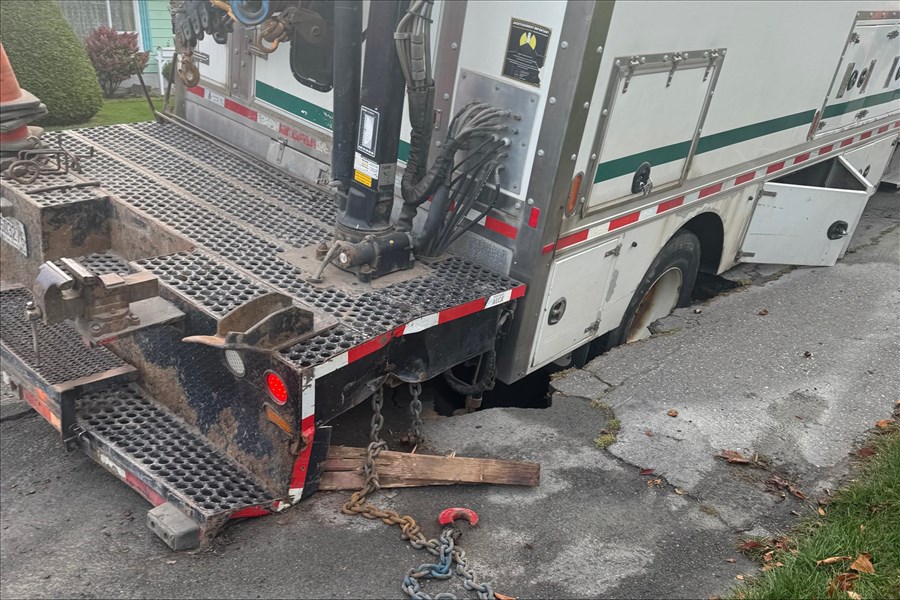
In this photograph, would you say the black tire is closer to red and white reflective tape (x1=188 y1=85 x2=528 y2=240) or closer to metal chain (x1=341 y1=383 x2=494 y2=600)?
red and white reflective tape (x1=188 y1=85 x2=528 y2=240)

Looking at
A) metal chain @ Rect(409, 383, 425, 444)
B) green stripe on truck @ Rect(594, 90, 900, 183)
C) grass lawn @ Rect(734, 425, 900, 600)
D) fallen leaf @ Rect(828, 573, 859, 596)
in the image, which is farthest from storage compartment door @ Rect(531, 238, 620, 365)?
fallen leaf @ Rect(828, 573, 859, 596)

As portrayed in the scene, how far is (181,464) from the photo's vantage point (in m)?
3.34

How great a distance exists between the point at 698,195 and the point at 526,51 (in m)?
1.90

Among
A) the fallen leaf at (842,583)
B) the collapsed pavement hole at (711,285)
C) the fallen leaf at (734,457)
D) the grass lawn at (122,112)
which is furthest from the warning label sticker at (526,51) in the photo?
the grass lawn at (122,112)

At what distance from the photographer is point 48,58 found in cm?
972

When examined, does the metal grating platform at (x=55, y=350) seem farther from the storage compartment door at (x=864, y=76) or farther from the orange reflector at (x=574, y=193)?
the storage compartment door at (x=864, y=76)

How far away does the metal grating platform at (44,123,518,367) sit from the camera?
3480 millimetres

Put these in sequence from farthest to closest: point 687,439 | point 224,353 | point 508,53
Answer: point 687,439 → point 508,53 → point 224,353

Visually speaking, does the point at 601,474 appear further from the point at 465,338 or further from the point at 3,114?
the point at 3,114

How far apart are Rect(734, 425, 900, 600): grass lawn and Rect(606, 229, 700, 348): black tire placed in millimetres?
1656

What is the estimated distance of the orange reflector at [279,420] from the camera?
10.1 feet

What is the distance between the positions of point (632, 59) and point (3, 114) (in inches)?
131

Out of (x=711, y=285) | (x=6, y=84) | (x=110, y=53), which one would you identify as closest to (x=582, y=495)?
(x=711, y=285)

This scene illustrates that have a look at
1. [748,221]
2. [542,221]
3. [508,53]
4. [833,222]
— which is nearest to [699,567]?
[542,221]
